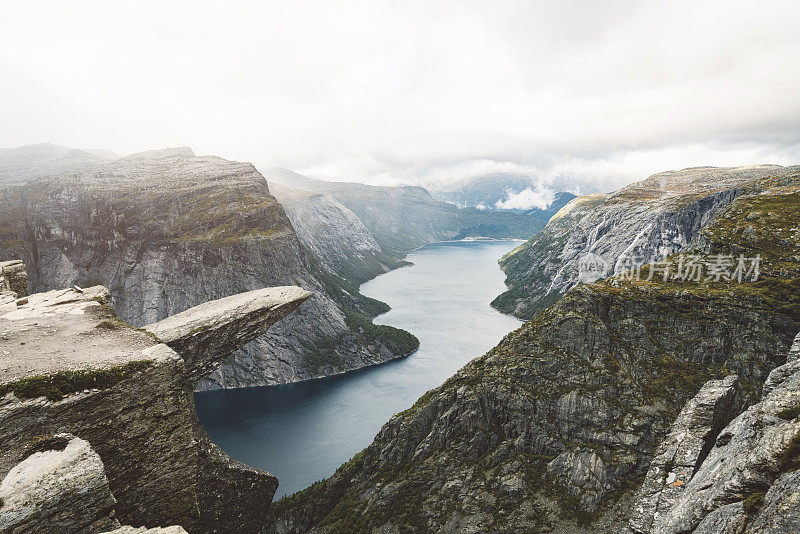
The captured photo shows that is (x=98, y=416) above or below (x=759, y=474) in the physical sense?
above

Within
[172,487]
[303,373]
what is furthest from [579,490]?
[303,373]

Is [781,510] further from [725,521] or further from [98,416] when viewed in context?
[98,416]

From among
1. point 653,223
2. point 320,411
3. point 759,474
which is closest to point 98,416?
point 759,474

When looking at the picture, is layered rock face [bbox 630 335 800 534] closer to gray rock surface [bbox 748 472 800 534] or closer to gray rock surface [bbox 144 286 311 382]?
gray rock surface [bbox 748 472 800 534]

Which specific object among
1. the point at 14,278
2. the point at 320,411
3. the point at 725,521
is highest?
the point at 14,278

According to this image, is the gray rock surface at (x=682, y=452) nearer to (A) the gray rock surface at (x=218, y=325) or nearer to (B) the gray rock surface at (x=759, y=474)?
(B) the gray rock surface at (x=759, y=474)
